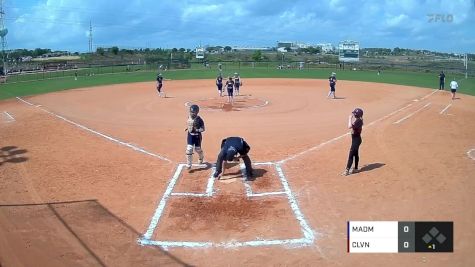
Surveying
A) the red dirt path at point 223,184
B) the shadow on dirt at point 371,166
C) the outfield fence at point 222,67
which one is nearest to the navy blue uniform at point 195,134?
the red dirt path at point 223,184

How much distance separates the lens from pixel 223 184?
A: 1176 centimetres

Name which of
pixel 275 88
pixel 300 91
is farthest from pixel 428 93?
pixel 275 88

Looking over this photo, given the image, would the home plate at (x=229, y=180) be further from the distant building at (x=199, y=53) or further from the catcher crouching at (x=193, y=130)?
the distant building at (x=199, y=53)

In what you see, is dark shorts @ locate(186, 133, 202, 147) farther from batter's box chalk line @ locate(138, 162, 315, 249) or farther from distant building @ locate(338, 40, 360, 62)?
distant building @ locate(338, 40, 360, 62)

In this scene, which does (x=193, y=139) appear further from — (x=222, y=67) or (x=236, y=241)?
(x=222, y=67)

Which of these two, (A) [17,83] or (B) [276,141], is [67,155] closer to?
(B) [276,141]

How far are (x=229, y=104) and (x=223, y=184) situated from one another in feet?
55.5

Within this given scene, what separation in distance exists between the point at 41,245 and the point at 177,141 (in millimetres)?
9409

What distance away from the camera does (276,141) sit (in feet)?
56.1

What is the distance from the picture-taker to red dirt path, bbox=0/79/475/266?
786cm

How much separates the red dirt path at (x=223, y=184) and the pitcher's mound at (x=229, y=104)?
2245 millimetres

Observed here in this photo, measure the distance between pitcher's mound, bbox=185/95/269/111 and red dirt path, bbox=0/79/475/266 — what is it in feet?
7.36

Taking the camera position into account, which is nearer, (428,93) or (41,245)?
(41,245)
